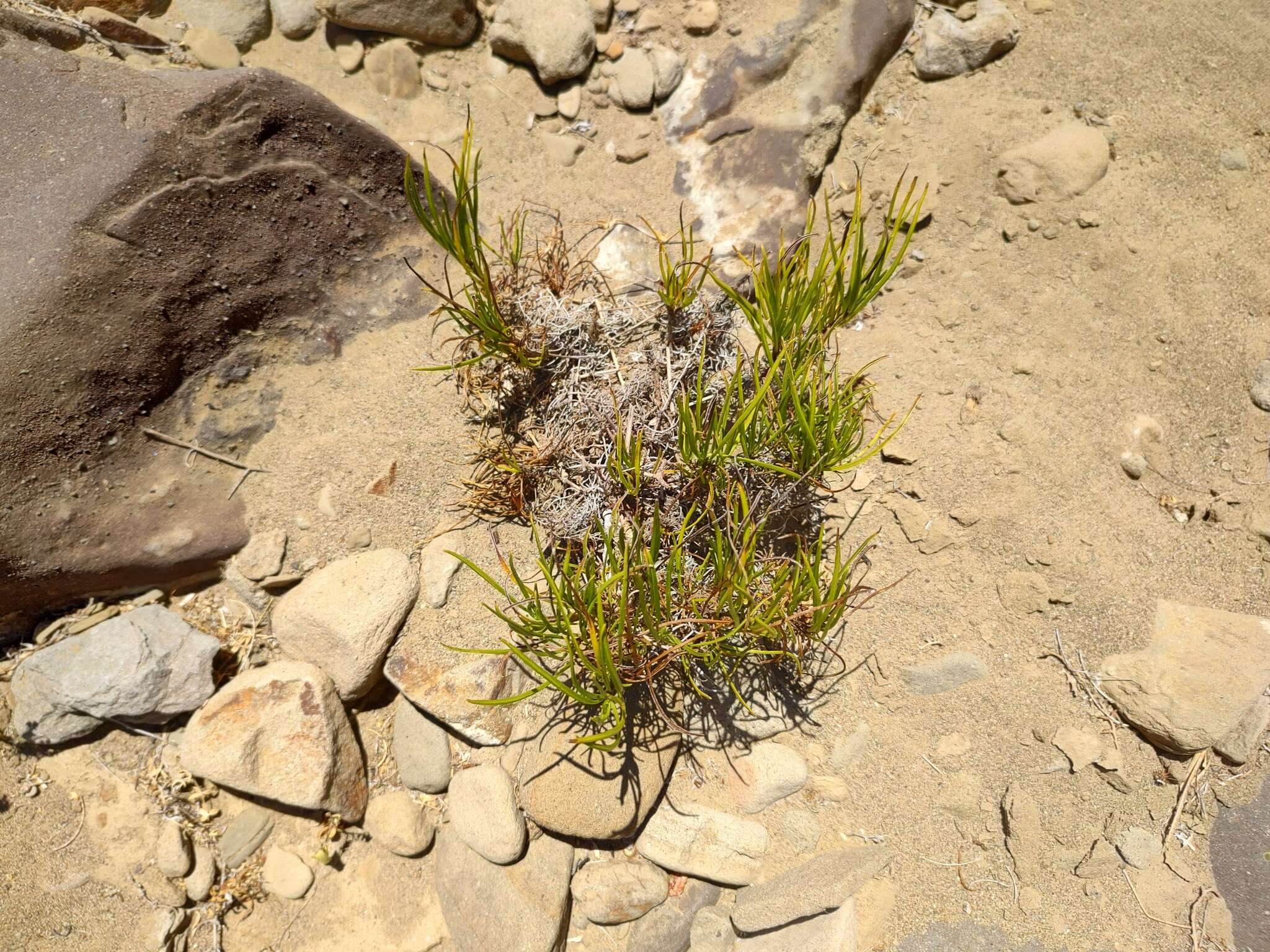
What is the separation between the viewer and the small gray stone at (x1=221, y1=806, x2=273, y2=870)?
1.85 metres

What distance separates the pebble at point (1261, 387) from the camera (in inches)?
72.9

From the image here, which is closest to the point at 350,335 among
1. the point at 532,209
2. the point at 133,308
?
the point at 133,308

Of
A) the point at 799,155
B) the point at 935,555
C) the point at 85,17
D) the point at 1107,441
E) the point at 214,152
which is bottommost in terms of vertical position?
the point at 935,555

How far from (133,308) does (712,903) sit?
6.76 ft

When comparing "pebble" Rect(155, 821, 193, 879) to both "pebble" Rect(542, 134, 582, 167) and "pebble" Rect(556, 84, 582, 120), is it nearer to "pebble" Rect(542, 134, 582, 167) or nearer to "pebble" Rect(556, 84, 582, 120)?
"pebble" Rect(542, 134, 582, 167)

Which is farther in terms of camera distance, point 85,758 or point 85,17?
point 85,17

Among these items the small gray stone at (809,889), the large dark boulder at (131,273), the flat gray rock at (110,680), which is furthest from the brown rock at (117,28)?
the small gray stone at (809,889)

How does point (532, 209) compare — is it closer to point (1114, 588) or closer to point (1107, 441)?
point (1107, 441)

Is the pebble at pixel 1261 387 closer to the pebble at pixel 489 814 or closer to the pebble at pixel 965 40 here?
the pebble at pixel 965 40

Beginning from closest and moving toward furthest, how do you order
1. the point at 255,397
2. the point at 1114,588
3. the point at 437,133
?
1. the point at 1114,588
2. the point at 255,397
3. the point at 437,133

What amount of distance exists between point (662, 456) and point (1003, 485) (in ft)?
2.97

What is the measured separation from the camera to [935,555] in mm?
1886

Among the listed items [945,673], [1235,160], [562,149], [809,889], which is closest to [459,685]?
[809,889]

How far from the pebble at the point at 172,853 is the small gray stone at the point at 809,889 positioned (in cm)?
137
